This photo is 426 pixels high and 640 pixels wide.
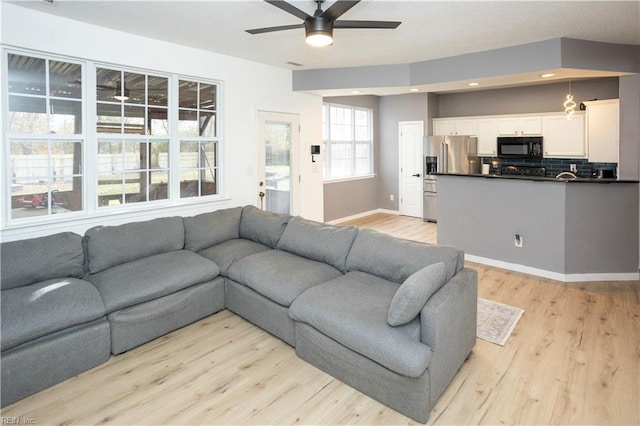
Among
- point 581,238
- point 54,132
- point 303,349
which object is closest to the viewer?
point 303,349

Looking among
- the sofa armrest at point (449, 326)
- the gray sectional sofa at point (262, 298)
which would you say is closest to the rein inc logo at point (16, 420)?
the gray sectional sofa at point (262, 298)

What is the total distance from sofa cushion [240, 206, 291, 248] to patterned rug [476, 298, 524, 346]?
81.8 inches

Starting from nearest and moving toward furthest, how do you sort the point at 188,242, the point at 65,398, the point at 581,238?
the point at 65,398 → the point at 188,242 → the point at 581,238

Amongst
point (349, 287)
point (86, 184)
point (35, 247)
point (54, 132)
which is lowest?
point (349, 287)

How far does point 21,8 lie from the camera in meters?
3.14

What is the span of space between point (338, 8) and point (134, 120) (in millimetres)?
2566

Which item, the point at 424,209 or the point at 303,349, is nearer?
the point at 303,349

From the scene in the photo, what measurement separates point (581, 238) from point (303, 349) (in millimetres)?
3527

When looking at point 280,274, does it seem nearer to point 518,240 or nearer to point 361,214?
point 518,240

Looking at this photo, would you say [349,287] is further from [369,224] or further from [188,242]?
[369,224]

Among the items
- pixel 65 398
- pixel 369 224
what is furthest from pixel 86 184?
pixel 369 224

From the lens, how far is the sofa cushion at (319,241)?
3338 mm

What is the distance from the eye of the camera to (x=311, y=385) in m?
2.53

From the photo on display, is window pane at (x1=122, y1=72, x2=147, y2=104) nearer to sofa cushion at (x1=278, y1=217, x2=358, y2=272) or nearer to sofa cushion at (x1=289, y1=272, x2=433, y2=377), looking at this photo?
sofa cushion at (x1=278, y1=217, x2=358, y2=272)
